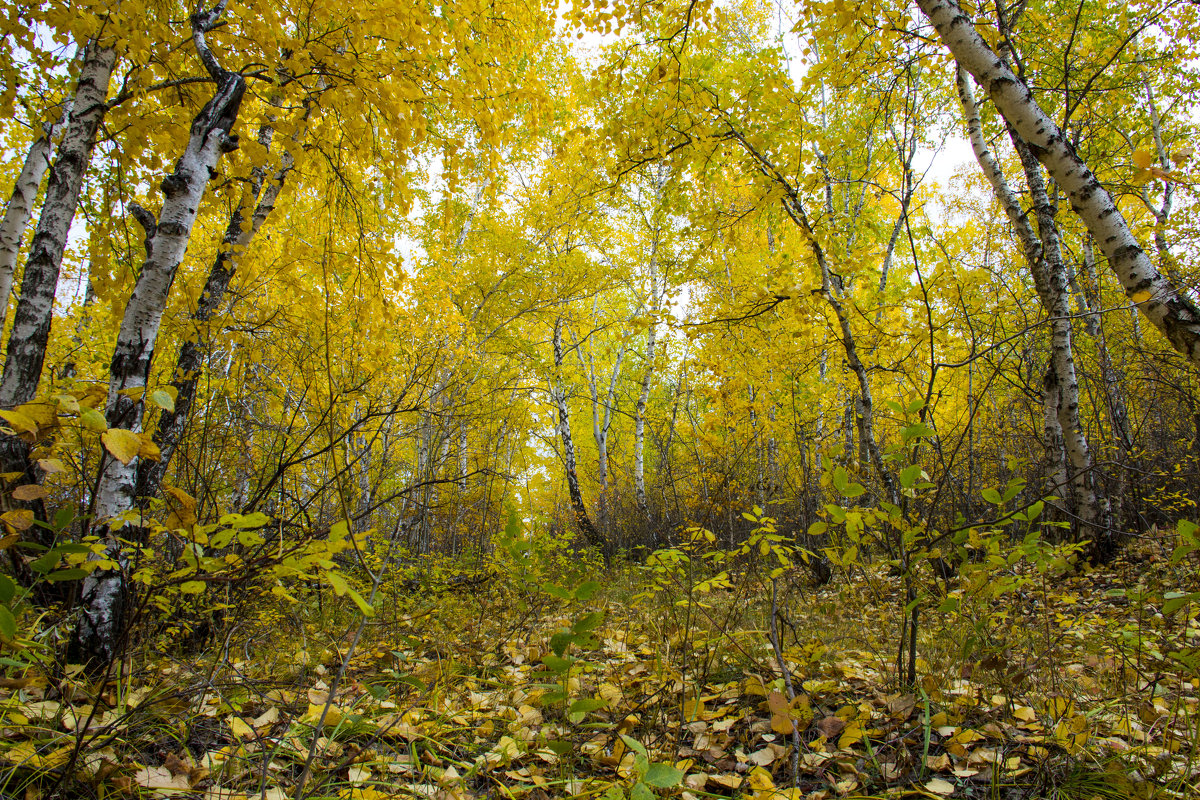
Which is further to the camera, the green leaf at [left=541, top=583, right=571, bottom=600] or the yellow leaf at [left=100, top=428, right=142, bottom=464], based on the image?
the green leaf at [left=541, top=583, right=571, bottom=600]

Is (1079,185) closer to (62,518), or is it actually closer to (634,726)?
(634,726)

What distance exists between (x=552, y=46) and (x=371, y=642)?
8245 millimetres

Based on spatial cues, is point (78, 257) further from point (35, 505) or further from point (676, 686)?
point (676, 686)

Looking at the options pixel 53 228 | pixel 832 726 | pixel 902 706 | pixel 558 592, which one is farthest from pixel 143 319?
pixel 902 706

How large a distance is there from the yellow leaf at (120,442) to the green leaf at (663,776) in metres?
1.04

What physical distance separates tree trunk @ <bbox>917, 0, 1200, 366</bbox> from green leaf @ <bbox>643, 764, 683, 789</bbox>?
236cm

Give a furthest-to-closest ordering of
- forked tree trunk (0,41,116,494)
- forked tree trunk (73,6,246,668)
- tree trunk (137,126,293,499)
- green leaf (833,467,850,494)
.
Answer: tree trunk (137,126,293,499), forked tree trunk (0,41,116,494), forked tree trunk (73,6,246,668), green leaf (833,467,850,494)

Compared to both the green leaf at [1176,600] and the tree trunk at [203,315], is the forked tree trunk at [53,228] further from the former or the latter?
the green leaf at [1176,600]

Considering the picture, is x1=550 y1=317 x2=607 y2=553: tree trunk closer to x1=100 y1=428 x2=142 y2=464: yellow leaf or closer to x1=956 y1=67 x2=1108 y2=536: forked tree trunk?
x1=956 y1=67 x2=1108 y2=536: forked tree trunk

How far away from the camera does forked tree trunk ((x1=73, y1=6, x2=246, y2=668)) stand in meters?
2.03

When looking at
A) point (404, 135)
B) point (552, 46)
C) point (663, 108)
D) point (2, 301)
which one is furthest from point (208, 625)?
point (552, 46)

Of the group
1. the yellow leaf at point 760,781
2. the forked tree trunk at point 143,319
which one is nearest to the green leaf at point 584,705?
the yellow leaf at point 760,781

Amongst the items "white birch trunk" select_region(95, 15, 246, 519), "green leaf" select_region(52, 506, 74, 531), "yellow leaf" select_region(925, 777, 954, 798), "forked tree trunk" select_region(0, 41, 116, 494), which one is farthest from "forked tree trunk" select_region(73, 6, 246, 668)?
"yellow leaf" select_region(925, 777, 954, 798)

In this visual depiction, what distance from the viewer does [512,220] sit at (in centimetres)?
861
